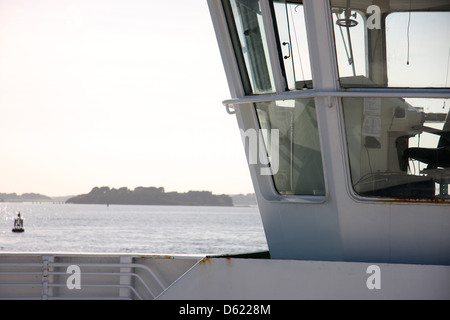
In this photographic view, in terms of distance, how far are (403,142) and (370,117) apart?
0.40 meters

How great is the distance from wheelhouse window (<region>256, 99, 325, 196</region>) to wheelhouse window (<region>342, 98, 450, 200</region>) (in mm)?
422

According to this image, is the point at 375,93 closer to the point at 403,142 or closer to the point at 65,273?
the point at 403,142

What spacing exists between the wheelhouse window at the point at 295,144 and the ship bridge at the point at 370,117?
0.02 meters

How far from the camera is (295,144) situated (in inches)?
273

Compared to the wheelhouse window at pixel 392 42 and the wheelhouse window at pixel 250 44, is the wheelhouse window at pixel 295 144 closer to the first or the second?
the wheelhouse window at pixel 250 44

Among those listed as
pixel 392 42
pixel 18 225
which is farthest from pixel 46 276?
pixel 18 225

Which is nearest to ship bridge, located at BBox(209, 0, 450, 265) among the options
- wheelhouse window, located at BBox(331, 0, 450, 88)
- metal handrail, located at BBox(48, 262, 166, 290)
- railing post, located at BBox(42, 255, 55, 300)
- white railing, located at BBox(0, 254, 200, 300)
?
wheelhouse window, located at BBox(331, 0, 450, 88)

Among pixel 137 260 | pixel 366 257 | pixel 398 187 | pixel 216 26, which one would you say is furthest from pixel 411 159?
pixel 137 260

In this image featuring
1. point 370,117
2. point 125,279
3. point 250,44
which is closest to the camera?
point 370,117

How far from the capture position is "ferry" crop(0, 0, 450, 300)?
602 centimetres

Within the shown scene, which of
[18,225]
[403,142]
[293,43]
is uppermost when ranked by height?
[293,43]

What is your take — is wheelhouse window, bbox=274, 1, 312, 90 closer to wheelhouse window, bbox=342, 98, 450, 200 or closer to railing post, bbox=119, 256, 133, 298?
wheelhouse window, bbox=342, 98, 450, 200

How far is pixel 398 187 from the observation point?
647cm
